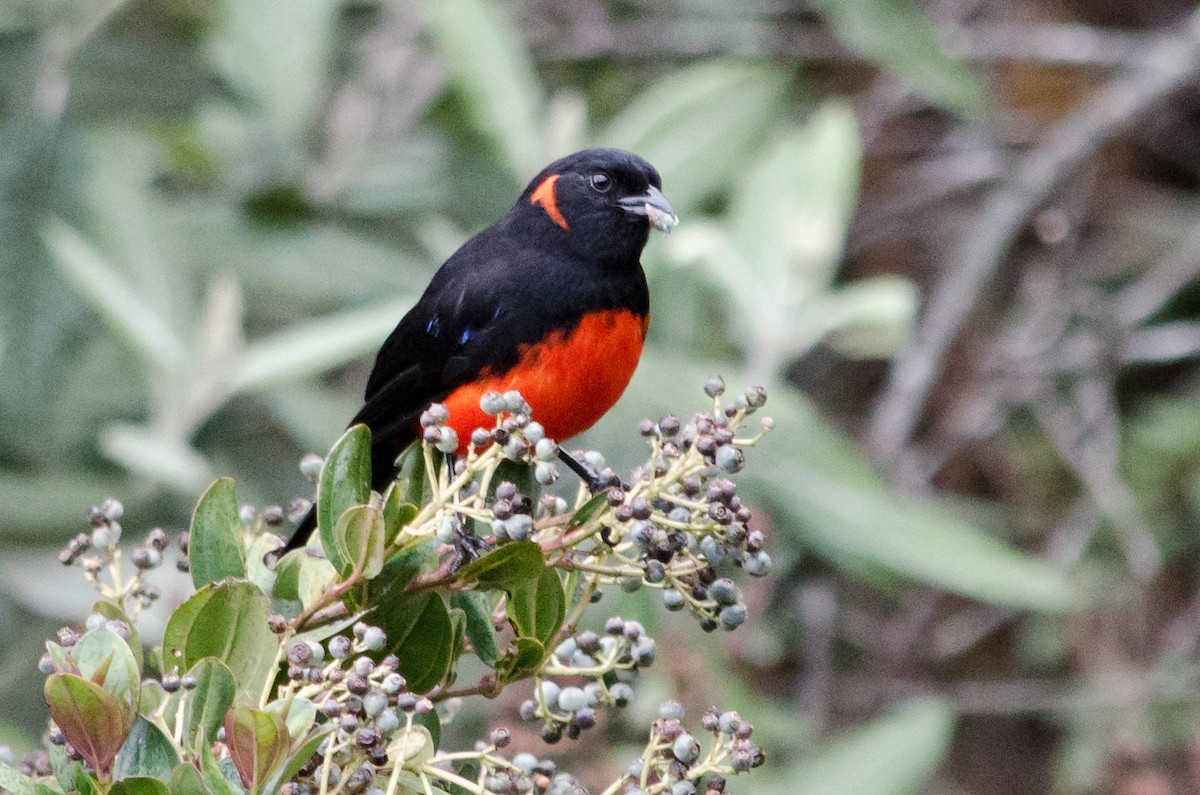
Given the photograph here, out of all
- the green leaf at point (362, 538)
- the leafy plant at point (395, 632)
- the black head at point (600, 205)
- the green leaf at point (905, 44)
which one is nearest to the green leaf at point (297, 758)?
the leafy plant at point (395, 632)

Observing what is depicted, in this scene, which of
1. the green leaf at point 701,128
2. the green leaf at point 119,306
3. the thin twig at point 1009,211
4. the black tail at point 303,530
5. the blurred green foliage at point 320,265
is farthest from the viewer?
the thin twig at point 1009,211

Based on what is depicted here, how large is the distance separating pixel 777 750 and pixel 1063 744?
7.06 feet

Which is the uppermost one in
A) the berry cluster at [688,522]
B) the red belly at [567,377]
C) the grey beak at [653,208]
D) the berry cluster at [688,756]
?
the grey beak at [653,208]

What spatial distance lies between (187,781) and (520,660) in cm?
49

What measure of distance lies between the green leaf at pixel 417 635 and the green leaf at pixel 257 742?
0.31 m

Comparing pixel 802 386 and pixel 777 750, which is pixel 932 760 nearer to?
pixel 777 750

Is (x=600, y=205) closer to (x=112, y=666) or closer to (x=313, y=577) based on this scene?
(x=313, y=577)

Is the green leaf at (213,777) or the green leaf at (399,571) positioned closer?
the green leaf at (213,777)

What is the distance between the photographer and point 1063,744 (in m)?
6.73

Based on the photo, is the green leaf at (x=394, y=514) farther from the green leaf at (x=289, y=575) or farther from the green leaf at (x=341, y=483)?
the green leaf at (x=289, y=575)

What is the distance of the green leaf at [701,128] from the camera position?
5029 millimetres

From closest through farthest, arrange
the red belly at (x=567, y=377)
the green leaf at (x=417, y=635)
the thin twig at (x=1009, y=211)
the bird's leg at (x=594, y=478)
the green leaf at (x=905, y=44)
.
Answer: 1. the green leaf at (x=417, y=635)
2. the bird's leg at (x=594, y=478)
3. the red belly at (x=567, y=377)
4. the green leaf at (x=905, y=44)
5. the thin twig at (x=1009, y=211)

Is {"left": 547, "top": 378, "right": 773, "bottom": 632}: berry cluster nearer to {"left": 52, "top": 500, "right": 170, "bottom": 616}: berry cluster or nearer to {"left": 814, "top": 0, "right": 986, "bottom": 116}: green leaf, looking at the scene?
{"left": 52, "top": 500, "right": 170, "bottom": 616}: berry cluster

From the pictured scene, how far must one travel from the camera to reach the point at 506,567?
185cm
